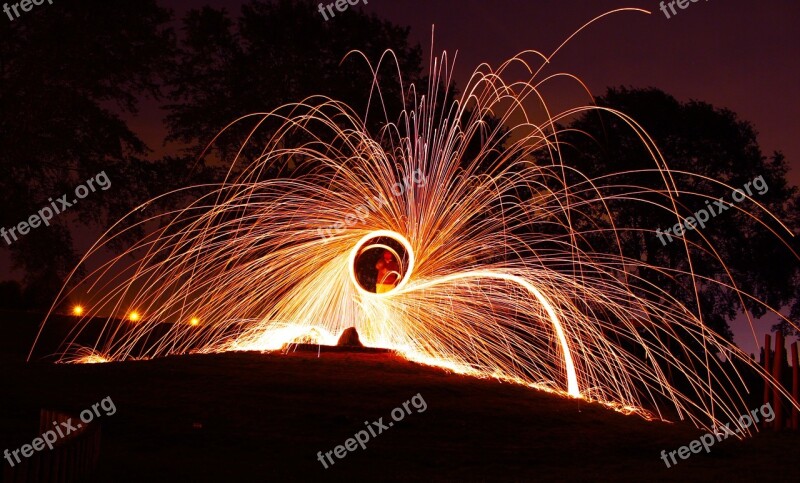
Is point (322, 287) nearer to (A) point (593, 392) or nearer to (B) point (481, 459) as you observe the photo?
(A) point (593, 392)

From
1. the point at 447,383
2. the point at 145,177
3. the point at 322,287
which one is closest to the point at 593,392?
the point at 447,383

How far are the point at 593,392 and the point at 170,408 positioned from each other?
8803mm

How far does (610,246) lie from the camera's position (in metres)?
27.1

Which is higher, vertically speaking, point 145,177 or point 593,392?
point 145,177
